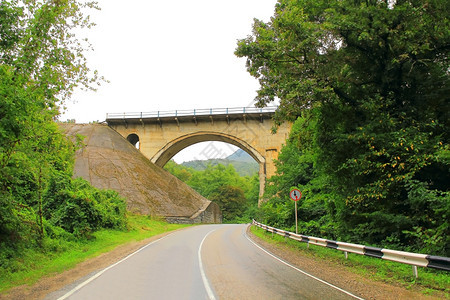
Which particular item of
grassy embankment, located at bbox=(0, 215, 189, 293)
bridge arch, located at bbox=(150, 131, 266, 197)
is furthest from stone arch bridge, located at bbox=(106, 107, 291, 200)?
grassy embankment, located at bbox=(0, 215, 189, 293)

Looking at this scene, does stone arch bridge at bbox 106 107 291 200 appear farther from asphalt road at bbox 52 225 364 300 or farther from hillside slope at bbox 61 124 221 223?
asphalt road at bbox 52 225 364 300

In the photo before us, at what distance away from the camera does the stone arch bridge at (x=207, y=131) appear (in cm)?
4109

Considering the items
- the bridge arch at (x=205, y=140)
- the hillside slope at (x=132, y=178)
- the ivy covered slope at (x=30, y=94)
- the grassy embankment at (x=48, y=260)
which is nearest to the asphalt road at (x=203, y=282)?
the grassy embankment at (x=48, y=260)

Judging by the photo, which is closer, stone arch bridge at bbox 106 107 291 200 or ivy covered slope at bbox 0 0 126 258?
ivy covered slope at bbox 0 0 126 258

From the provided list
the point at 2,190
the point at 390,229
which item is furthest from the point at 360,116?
the point at 2,190

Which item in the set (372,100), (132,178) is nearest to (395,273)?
(372,100)

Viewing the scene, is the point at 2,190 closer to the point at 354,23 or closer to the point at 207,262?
the point at 207,262

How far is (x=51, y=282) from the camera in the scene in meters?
7.43

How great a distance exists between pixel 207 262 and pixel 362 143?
6.78 meters

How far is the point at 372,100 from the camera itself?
34.4 feet

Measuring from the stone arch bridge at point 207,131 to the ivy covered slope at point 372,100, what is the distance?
28.0 m

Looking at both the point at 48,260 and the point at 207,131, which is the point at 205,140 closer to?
the point at 207,131

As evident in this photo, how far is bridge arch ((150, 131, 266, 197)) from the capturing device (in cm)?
4116

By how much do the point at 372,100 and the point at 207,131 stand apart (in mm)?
33570
